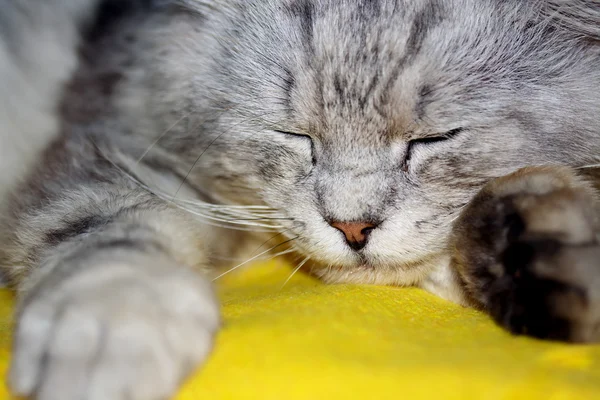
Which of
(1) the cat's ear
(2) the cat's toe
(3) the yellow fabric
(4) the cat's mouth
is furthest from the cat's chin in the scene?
(1) the cat's ear

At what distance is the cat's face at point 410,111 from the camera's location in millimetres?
950

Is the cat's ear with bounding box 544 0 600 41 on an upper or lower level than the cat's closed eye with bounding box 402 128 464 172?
upper

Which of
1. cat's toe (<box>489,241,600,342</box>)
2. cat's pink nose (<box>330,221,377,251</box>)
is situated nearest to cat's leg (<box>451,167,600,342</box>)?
cat's toe (<box>489,241,600,342</box>)

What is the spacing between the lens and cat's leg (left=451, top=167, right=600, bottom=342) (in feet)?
2.54

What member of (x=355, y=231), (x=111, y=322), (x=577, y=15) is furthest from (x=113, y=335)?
(x=577, y=15)

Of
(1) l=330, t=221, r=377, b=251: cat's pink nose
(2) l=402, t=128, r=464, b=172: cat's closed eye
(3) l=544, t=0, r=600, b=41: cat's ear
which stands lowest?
(1) l=330, t=221, r=377, b=251: cat's pink nose

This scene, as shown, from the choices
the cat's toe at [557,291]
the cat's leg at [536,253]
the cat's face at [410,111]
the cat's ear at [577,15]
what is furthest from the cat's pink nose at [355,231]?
the cat's ear at [577,15]

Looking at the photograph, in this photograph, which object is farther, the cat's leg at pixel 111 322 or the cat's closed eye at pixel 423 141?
the cat's closed eye at pixel 423 141

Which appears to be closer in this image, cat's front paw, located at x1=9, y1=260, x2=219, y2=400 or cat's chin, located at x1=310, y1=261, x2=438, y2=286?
cat's front paw, located at x1=9, y1=260, x2=219, y2=400

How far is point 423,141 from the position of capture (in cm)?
97

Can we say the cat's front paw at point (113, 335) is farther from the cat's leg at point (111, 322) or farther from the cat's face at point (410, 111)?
the cat's face at point (410, 111)

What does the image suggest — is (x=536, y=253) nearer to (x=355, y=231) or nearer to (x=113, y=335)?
(x=355, y=231)

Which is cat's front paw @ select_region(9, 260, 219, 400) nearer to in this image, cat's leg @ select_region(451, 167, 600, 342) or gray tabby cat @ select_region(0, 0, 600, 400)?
gray tabby cat @ select_region(0, 0, 600, 400)

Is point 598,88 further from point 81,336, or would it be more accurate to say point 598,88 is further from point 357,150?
point 81,336
